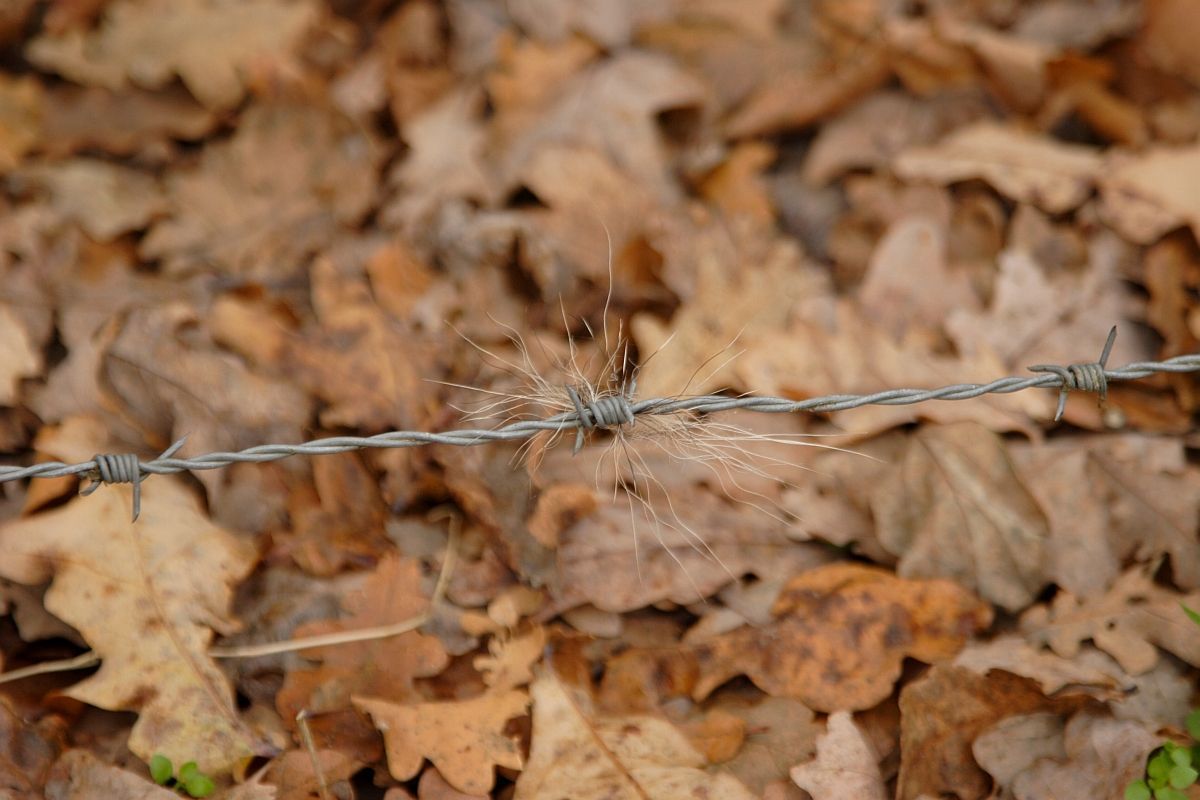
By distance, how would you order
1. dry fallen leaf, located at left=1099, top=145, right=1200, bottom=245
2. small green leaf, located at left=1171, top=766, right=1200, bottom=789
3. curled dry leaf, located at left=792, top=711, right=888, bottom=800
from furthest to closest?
dry fallen leaf, located at left=1099, top=145, right=1200, bottom=245 → curled dry leaf, located at left=792, top=711, right=888, bottom=800 → small green leaf, located at left=1171, top=766, right=1200, bottom=789

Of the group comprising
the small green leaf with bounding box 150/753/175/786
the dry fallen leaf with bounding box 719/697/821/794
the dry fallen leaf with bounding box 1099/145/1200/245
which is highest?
the dry fallen leaf with bounding box 1099/145/1200/245

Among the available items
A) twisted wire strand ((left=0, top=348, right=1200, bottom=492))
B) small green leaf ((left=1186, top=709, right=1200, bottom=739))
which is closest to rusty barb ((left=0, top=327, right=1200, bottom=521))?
twisted wire strand ((left=0, top=348, right=1200, bottom=492))

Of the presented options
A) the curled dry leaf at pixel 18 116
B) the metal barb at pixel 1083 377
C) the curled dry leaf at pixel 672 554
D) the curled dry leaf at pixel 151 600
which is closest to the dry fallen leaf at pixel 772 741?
the curled dry leaf at pixel 672 554

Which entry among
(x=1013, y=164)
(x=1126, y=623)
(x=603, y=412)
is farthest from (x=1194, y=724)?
(x=1013, y=164)

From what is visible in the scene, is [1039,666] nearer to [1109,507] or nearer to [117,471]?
[1109,507]

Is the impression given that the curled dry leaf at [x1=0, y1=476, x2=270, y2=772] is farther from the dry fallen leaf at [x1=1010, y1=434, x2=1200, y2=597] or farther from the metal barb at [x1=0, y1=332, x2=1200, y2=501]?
the dry fallen leaf at [x1=1010, y1=434, x2=1200, y2=597]

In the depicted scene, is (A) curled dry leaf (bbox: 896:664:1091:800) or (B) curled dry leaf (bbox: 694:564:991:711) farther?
(B) curled dry leaf (bbox: 694:564:991:711)

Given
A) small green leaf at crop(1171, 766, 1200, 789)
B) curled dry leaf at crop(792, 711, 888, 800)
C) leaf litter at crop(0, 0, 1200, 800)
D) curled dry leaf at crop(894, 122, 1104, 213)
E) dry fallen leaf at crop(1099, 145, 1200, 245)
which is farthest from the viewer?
curled dry leaf at crop(894, 122, 1104, 213)
